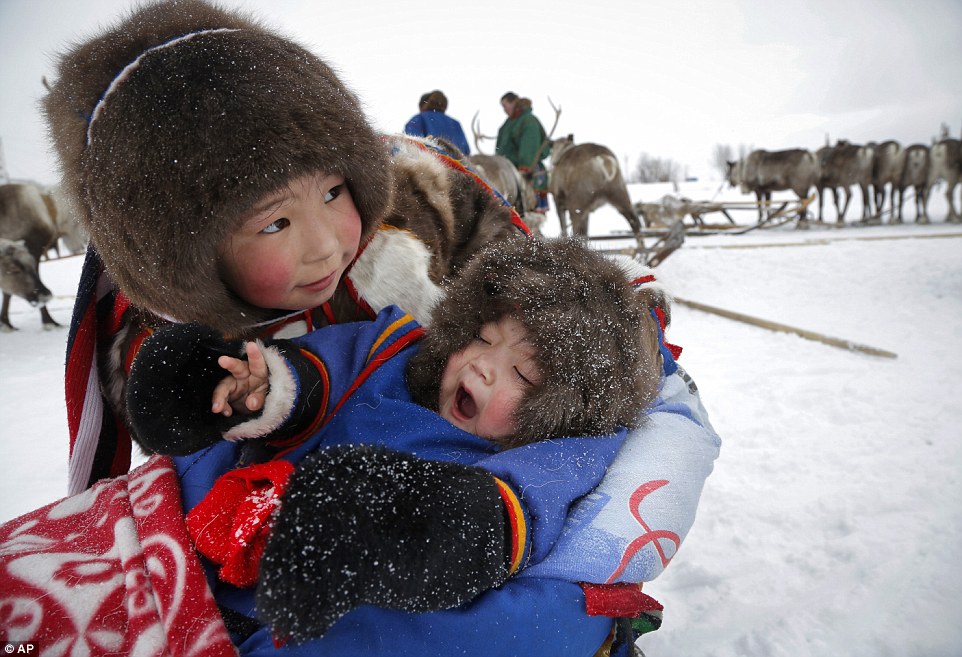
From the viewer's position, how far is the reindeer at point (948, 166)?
10.5m

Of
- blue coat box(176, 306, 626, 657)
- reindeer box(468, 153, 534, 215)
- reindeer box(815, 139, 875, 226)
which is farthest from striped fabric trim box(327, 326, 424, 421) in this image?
reindeer box(815, 139, 875, 226)

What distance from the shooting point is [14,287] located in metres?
4.20

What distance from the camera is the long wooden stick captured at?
2941mm

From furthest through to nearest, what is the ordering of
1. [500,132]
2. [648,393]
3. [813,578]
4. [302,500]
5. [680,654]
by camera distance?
[500,132], [813,578], [680,654], [648,393], [302,500]

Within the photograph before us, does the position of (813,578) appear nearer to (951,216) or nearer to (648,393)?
(648,393)

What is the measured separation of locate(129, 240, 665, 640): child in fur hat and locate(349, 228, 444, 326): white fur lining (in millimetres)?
67

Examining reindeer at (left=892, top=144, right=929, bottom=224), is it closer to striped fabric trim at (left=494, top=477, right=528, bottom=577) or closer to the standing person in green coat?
the standing person in green coat

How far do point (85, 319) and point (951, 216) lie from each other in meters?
14.2

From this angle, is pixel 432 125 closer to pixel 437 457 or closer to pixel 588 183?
pixel 588 183

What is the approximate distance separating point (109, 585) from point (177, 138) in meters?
0.67

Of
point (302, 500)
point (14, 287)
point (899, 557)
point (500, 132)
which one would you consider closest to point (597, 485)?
point (302, 500)

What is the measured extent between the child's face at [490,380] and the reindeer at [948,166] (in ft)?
44.1

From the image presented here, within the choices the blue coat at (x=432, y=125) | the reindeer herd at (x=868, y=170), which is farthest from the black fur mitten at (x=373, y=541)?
the reindeer herd at (x=868, y=170)

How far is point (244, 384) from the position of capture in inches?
33.2
